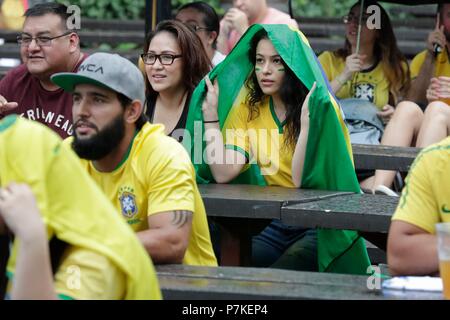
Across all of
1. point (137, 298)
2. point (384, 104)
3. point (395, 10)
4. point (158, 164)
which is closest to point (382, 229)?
point (158, 164)

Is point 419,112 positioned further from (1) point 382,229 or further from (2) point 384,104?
(1) point 382,229

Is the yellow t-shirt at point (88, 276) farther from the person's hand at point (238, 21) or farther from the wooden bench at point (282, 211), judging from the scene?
the person's hand at point (238, 21)

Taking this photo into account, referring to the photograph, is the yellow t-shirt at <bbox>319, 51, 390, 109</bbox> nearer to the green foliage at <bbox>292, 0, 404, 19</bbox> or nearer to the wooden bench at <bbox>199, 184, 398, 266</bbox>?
the wooden bench at <bbox>199, 184, 398, 266</bbox>

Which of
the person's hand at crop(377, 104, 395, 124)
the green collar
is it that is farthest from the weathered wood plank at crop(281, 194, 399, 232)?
the person's hand at crop(377, 104, 395, 124)

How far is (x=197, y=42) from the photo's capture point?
6.43 metres

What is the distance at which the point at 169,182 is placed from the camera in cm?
443

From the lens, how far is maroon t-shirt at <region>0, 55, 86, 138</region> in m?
6.30

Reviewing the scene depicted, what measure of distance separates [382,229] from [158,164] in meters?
1.07

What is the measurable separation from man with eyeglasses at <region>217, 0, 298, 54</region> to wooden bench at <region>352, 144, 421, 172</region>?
247 centimetres

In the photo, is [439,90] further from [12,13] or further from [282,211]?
[12,13]

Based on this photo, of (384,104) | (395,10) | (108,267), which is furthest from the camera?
(395,10)

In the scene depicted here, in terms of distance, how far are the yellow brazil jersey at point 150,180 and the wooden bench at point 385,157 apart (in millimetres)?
1801

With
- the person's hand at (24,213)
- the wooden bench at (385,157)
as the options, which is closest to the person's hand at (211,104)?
the wooden bench at (385,157)
